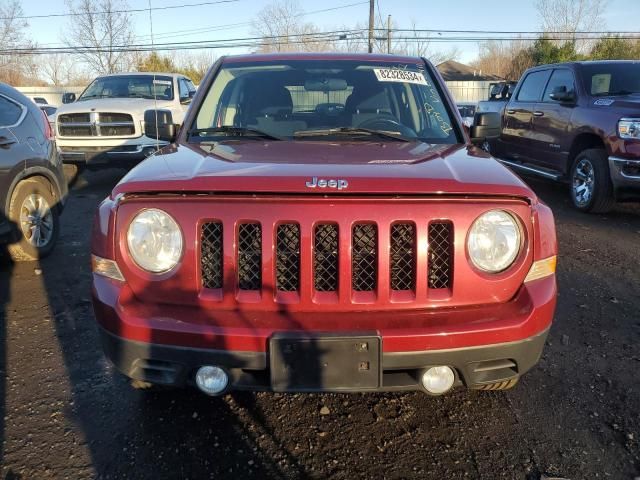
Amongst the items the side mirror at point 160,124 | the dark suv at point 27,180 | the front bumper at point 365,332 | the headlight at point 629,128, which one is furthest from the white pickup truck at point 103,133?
the front bumper at point 365,332

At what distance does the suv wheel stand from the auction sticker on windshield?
11.2ft

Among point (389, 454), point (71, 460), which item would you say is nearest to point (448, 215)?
point (389, 454)

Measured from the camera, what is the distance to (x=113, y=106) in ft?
28.6

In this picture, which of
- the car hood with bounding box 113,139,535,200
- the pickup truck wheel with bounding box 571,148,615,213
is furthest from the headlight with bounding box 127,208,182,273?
the pickup truck wheel with bounding box 571,148,615,213

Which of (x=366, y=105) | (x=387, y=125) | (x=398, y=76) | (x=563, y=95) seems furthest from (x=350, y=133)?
(x=563, y=95)

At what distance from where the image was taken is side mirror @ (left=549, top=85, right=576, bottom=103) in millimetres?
7121

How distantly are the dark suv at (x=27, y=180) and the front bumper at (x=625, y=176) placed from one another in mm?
6126

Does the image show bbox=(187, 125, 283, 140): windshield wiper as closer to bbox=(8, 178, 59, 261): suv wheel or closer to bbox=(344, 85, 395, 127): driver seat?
bbox=(344, 85, 395, 127): driver seat

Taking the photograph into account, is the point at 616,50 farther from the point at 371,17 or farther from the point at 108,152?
the point at 108,152

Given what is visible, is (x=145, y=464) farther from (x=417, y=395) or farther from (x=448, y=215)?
(x=448, y=215)

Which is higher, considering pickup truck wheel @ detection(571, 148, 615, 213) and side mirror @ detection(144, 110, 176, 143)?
side mirror @ detection(144, 110, 176, 143)

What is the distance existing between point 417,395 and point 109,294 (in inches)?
64.9

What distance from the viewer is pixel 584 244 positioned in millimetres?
5656

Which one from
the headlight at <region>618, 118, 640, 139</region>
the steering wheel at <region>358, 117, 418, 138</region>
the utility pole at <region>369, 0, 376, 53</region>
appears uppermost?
the utility pole at <region>369, 0, 376, 53</region>
